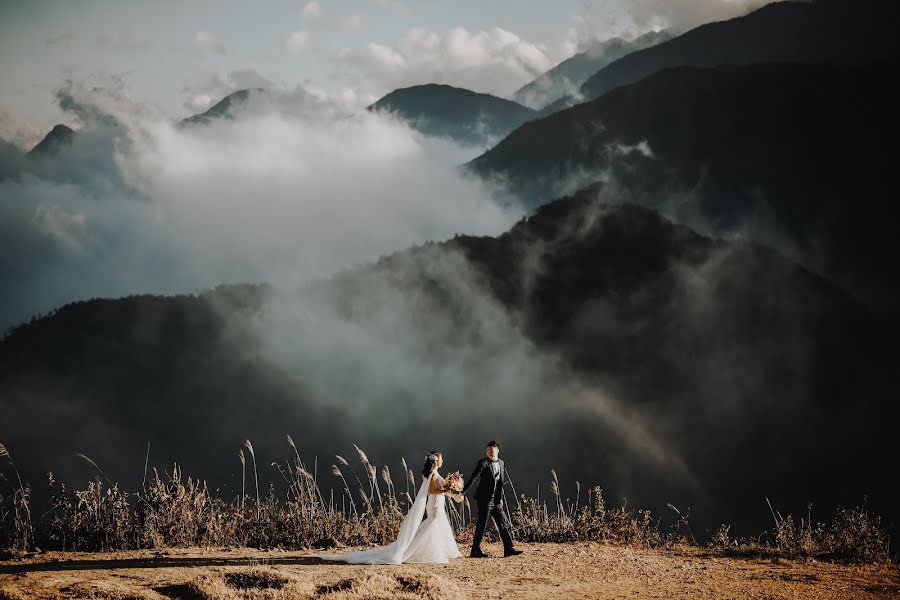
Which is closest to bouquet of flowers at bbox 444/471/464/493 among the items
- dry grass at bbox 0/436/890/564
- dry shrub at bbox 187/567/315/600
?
dry grass at bbox 0/436/890/564

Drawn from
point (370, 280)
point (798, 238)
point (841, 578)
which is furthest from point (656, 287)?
point (841, 578)

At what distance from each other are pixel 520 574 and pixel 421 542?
1.28 metres

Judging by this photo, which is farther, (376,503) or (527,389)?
(527,389)

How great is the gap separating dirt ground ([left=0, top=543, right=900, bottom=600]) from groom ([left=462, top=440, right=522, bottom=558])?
0.21 metres

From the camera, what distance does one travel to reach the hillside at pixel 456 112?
66812 millimetres

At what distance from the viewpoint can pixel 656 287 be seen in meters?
40.7

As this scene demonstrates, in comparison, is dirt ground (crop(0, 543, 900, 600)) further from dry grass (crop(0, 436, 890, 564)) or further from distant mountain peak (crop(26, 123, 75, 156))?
distant mountain peak (crop(26, 123, 75, 156))

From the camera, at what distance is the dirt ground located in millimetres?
6855

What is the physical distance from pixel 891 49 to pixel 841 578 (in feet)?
141

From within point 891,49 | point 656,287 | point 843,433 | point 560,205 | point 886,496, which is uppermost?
point 891,49

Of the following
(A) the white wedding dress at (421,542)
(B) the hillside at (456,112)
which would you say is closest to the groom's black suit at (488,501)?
(A) the white wedding dress at (421,542)

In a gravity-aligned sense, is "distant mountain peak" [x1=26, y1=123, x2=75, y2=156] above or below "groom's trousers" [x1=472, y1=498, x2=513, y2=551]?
above

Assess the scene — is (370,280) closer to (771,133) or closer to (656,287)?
(656,287)

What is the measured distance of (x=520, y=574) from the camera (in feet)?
26.0
